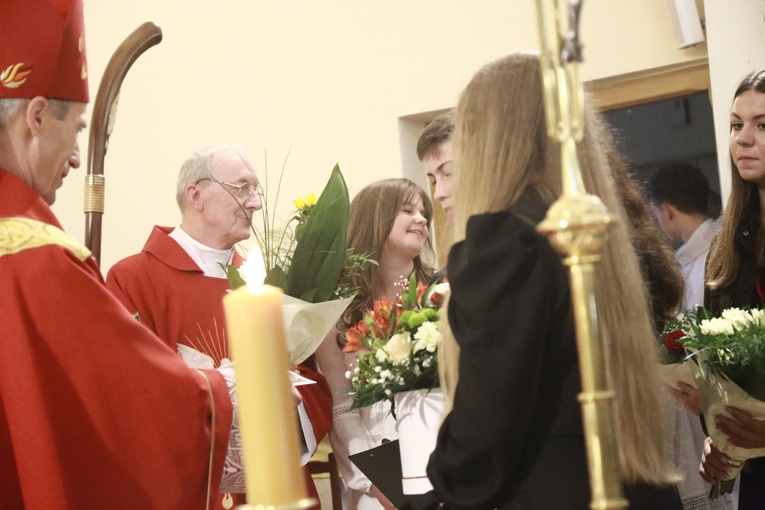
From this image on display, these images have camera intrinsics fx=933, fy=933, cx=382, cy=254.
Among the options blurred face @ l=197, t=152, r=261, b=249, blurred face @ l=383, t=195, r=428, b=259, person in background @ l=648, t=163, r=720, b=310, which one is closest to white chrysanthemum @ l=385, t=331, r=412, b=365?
blurred face @ l=383, t=195, r=428, b=259

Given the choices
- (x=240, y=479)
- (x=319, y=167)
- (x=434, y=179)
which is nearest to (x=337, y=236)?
(x=434, y=179)

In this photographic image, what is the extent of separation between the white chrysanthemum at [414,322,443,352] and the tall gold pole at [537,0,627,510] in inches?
48.7

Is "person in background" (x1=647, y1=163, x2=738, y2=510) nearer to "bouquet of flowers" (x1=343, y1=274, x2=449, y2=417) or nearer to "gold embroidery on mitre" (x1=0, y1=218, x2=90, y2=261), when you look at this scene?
"bouquet of flowers" (x1=343, y1=274, x2=449, y2=417)

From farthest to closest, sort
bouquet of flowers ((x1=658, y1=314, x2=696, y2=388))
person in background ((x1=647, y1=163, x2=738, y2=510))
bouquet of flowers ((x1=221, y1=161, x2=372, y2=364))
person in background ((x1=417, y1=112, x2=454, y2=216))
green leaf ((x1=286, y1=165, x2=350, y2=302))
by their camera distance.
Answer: person in background ((x1=647, y1=163, x2=738, y2=510))
person in background ((x1=417, y1=112, x2=454, y2=216))
green leaf ((x1=286, y1=165, x2=350, y2=302))
bouquet of flowers ((x1=221, y1=161, x2=372, y2=364))
bouquet of flowers ((x1=658, y1=314, x2=696, y2=388))

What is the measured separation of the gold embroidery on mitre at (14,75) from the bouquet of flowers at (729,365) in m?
1.71

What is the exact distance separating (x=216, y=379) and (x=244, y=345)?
4.96 ft

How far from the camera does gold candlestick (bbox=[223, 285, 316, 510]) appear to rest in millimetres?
719

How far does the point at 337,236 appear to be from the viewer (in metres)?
3.02

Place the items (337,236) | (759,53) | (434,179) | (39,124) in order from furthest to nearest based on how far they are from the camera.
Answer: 1. (759,53)
2. (434,179)
3. (337,236)
4. (39,124)

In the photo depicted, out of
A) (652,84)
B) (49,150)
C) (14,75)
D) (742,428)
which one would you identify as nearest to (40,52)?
(14,75)

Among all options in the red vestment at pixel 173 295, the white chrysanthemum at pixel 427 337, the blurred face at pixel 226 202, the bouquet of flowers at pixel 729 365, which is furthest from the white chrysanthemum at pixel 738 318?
the blurred face at pixel 226 202

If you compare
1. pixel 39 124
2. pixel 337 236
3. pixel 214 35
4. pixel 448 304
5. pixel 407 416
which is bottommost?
pixel 407 416

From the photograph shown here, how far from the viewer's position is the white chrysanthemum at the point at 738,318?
2342mm

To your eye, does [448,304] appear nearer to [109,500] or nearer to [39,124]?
[109,500]
